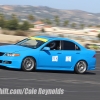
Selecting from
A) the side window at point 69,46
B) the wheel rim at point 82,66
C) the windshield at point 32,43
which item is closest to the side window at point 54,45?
the side window at point 69,46

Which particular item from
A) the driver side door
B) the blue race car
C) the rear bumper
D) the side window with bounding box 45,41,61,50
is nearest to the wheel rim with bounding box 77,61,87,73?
the blue race car

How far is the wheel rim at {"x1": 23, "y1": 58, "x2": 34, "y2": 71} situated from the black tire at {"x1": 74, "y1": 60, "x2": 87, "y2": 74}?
209cm

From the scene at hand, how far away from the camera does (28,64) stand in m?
14.2

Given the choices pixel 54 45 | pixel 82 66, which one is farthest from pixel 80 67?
pixel 54 45

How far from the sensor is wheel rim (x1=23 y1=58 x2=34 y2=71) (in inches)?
554

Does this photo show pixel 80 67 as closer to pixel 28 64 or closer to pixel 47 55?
pixel 47 55

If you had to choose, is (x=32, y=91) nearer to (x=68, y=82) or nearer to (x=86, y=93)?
(x=86, y=93)

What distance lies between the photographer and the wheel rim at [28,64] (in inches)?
554

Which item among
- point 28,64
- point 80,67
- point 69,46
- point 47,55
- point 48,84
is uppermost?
point 69,46

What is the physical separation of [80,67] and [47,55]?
174cm

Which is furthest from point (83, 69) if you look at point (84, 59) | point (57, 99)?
point (57, 99)

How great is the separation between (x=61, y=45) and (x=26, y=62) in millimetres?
1834

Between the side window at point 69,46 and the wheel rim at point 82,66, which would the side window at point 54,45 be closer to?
the side window at point 69,46

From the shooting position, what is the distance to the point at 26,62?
14.1 m
